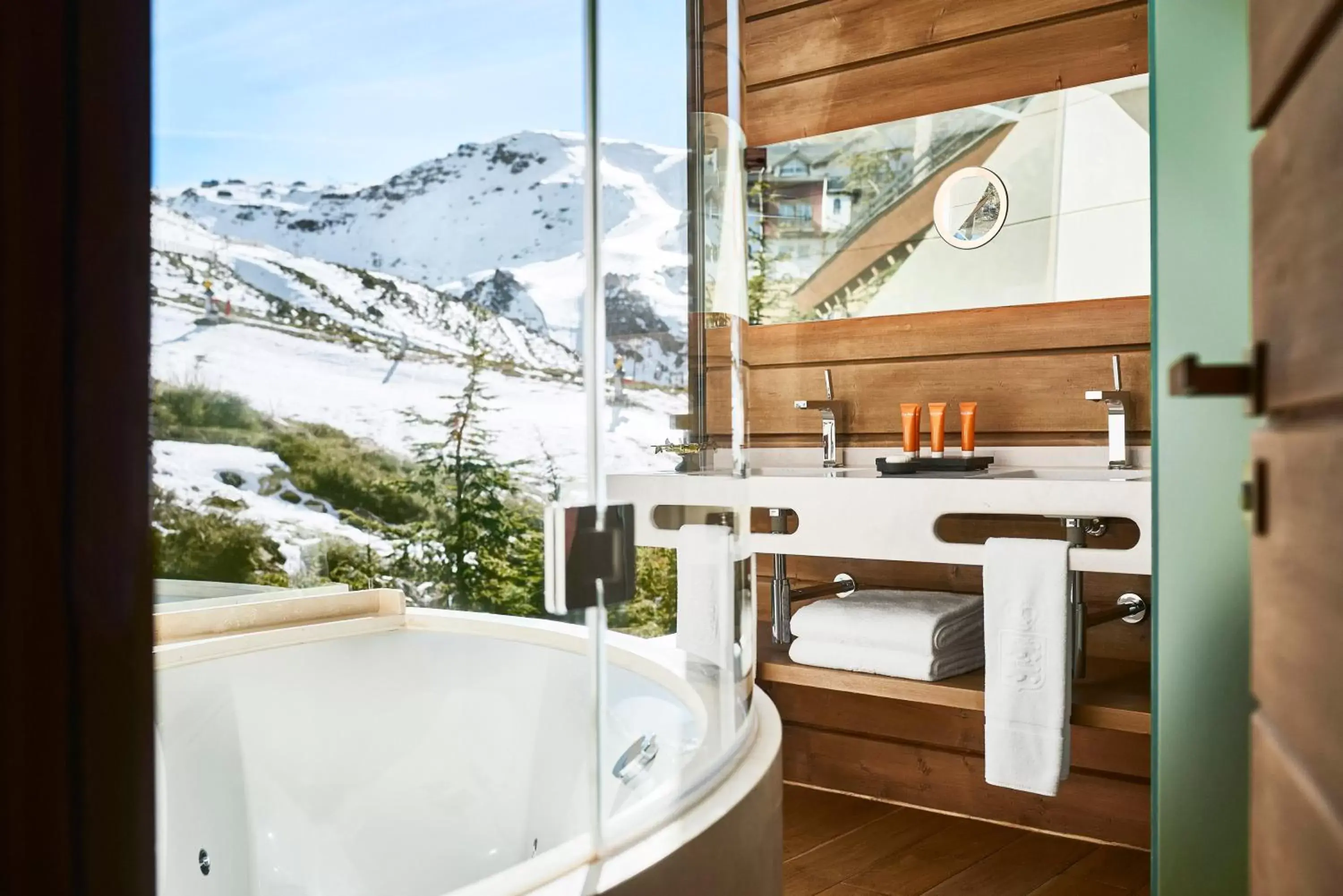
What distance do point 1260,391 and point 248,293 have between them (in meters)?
0.81

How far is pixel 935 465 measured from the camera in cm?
221

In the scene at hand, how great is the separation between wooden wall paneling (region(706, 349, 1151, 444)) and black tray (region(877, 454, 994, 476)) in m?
0.19

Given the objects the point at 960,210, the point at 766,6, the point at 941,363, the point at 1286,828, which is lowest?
the point at 1286,828

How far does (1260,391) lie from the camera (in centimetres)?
60

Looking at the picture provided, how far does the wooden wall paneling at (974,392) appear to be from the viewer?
224 centimetres

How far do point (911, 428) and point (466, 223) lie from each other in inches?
63.5

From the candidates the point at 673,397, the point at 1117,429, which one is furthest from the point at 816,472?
the point at 673,397

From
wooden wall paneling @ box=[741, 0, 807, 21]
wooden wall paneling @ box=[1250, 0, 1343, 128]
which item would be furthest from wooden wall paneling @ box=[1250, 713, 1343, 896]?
wooden wall paneling @ box=[741, 0, 807, 21]

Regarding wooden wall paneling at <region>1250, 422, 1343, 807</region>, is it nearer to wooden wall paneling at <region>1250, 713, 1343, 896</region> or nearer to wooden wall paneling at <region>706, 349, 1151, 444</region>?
wooden wall paneling at <region>1250, 713, 1343, 896</region>

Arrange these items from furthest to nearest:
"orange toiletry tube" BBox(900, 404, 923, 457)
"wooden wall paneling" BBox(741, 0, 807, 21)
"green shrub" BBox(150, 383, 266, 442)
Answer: "wooden wall paneling" BBox(741, 0, 807, 21)
"orange toiletry tube" BBox(900, 404, 923, 457)
"green shrub" BBox(150, 383, 266, 442)

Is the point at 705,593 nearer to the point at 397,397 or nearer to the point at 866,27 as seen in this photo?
the point at 397,397

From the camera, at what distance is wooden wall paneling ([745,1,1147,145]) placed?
2.22m

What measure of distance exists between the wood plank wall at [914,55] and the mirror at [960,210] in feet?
0.13

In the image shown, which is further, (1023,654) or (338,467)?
(1023,654)
